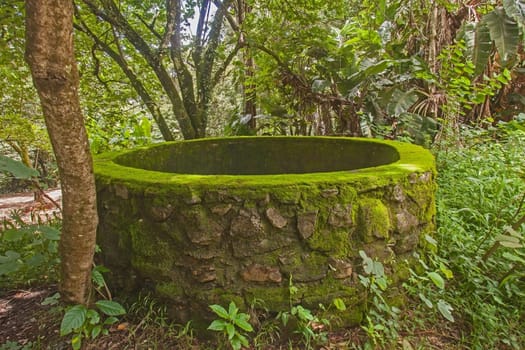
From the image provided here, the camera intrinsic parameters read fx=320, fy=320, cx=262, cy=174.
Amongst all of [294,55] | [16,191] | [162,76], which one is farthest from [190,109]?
[16,191]

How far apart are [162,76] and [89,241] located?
2.79 meters

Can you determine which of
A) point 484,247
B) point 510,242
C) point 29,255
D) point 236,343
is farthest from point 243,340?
point 29,255

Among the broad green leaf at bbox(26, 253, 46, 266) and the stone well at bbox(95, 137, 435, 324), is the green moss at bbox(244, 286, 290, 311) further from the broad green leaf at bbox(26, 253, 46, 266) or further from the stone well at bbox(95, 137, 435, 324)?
the broad green leaf at bbox(26, 253, 46, 266)

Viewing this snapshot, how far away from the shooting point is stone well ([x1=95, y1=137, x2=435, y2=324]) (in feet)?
4.61

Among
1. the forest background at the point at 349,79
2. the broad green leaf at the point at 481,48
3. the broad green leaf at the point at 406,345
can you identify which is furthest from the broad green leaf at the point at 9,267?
the broad green leaf at the point at 481,48

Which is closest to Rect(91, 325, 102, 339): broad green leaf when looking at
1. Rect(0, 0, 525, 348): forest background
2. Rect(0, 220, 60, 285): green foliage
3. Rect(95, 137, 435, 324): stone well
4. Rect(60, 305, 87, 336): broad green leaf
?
Rect(60, 305, 87, 336): broad green leaf

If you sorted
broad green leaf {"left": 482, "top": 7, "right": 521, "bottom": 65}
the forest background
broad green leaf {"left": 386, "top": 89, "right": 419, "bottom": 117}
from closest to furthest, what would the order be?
the forest background, broad green leaf {"left": 482, "top": 7, "right": 521, "bottom": 65}, broad green leaf {"left": 386, "top": 89, "right": 419, "bottom": 117}

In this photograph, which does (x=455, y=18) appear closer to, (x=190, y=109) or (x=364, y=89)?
(x=364, y=89)

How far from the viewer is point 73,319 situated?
125 centimetres

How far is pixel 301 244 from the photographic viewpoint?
4.72ft

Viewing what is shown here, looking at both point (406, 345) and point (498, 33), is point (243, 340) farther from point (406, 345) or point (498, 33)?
point (498, 33)

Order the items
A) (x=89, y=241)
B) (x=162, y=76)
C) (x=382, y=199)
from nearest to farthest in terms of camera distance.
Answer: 1. (x=89, y=241)
2. (x=382, y=199)
3. (x=162, y=76)

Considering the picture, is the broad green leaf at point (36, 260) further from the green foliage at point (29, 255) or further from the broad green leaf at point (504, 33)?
the broad green leaf at point (504, 33)

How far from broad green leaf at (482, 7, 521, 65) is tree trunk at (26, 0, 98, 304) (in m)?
3.78
